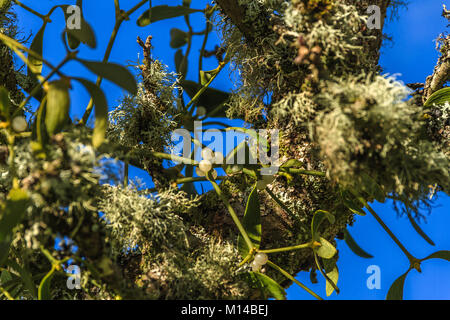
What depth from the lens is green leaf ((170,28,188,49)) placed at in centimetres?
65

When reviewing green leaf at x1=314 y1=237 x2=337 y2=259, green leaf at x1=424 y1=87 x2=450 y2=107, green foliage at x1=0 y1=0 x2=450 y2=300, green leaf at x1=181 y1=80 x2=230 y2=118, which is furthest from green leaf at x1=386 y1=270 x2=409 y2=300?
green leaf at x1=181 y1=80 x2=230 y2=118

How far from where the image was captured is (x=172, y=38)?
0.65m

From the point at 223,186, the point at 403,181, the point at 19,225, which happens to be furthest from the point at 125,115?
the point at 403,181

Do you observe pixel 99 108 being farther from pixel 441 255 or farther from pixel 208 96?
pixel 441 255

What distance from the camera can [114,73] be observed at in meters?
0.39

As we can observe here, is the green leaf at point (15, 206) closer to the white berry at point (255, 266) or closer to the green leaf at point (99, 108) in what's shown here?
the green leaf at point (99, 108)

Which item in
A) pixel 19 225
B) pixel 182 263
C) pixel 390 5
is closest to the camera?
pixel 19 225

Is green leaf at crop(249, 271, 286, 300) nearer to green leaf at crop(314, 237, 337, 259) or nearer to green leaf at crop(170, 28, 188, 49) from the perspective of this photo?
green leaf at crop(314, 237, 337, 259)

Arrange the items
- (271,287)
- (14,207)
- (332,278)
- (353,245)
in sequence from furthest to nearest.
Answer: (353,245), (332,278), (271,287), (14,207)

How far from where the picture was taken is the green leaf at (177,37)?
0.65m

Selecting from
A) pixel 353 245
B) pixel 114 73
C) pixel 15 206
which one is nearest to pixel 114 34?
pixel 114 73

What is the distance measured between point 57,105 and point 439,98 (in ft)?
1.56

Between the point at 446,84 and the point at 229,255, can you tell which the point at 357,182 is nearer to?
the point at 229,255
